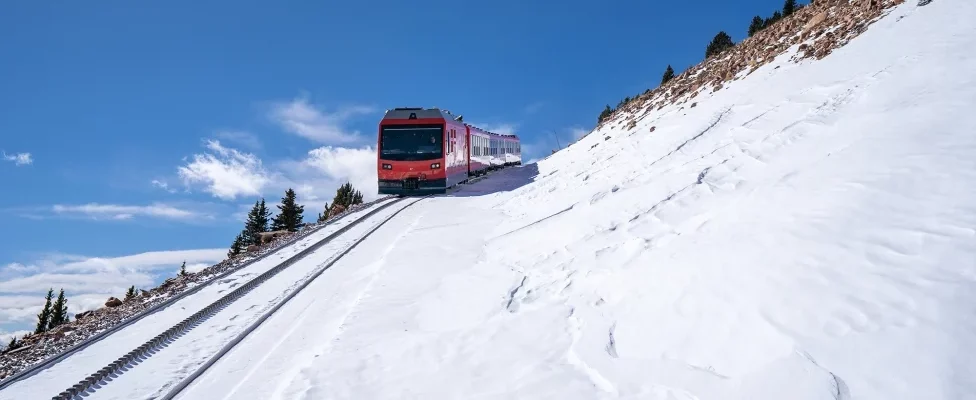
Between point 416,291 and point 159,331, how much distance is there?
345 centimetres

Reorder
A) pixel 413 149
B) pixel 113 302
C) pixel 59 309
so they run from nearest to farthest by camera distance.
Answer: pixel 113 302 → pixel 413 149 → pixel 59 309

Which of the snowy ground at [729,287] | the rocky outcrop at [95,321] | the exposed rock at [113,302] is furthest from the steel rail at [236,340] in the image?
the exposed rock at [113,302]

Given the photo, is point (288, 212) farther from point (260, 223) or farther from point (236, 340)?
point (236, 340)

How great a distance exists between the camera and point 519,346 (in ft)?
19.9

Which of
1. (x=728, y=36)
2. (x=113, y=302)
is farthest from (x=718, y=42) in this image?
(x=113, y=302)

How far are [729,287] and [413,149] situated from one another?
62.6ft

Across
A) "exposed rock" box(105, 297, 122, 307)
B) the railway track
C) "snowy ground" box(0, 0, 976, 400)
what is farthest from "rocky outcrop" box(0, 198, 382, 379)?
"snowy ground" box(0, 0, 976, 400)

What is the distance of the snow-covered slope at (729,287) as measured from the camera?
13.7ft

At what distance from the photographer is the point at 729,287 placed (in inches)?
209

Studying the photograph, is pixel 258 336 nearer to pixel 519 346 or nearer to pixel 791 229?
pixel 519 346

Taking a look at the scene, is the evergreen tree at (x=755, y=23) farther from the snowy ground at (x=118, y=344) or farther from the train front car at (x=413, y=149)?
the snowy ground at (x=118, y=344)

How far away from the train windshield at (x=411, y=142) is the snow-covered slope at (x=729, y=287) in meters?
12.8

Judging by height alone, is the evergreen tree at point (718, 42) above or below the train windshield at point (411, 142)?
above

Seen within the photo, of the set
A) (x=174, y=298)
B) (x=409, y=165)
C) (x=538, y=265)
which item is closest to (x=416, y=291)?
(x=538, y=265)
